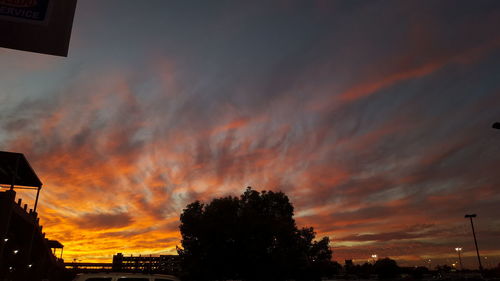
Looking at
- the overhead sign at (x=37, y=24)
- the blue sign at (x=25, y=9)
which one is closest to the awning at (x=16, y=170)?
the overhead sign at (x=37, y=24)

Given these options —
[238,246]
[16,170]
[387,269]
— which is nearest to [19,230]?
[16,170]

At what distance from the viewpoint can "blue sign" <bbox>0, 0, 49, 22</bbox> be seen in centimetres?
616

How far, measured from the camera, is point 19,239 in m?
33.2

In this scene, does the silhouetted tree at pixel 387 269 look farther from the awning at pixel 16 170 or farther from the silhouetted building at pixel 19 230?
the awning at pixel 16 170

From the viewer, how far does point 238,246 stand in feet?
145

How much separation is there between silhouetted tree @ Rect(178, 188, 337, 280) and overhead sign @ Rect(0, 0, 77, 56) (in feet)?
129

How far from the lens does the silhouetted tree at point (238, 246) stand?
1725 inches

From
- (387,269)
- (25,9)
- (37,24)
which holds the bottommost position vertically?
(387,269)

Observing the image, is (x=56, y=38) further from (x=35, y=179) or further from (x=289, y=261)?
(x=289, y=261)

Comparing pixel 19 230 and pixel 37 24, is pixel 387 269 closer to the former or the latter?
pixel 19 230

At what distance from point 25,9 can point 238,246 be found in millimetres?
40869

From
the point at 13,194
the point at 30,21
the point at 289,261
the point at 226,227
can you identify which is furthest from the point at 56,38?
the point at 289,261

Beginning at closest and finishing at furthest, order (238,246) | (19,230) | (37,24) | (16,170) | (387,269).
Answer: (37,24) < (16,170) < (19,230) < (238,246) < (387,269)

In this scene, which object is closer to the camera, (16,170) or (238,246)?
(16,170)
